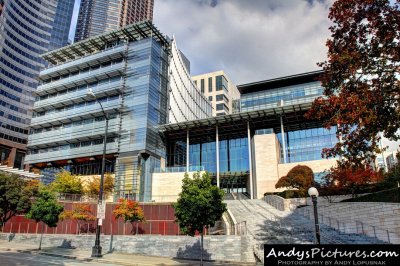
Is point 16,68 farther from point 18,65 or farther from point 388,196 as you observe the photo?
point 388,196

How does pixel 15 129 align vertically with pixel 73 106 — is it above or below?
above

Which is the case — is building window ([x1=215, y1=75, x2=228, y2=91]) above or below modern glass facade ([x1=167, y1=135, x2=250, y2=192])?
above

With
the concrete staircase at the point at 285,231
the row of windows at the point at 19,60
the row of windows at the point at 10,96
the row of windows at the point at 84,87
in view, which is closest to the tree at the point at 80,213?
the concrete staircase at the point at 285,231

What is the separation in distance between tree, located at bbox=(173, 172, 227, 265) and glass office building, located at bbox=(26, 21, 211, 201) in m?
34.5

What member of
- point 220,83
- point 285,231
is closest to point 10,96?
point 220,83

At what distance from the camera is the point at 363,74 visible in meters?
14.4

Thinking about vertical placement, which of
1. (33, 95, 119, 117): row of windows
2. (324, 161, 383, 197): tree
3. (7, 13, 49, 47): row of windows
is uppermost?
(7, 13, 49, 47): row of windows

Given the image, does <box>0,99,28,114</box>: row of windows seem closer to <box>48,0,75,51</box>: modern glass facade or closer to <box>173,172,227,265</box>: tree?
<box>48,0,75,51</box>: modern glass facade

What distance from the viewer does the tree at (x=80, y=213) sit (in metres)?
36.7

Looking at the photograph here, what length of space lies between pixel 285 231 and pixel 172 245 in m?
8.55

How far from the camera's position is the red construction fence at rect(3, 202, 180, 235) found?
36250 mm

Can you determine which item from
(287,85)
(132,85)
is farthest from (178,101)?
(287,85)

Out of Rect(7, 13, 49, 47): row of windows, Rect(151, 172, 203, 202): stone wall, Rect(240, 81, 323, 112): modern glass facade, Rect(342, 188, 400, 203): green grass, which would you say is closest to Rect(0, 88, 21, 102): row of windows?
Rect(7, 13, 49, 47): row of windows

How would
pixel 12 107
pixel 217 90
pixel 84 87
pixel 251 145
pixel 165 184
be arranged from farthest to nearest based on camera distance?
1. pixel 12 107
2. pixel 217 90
3. pixel 84 87
4. pixel 251 145
5. pixel 165 184
